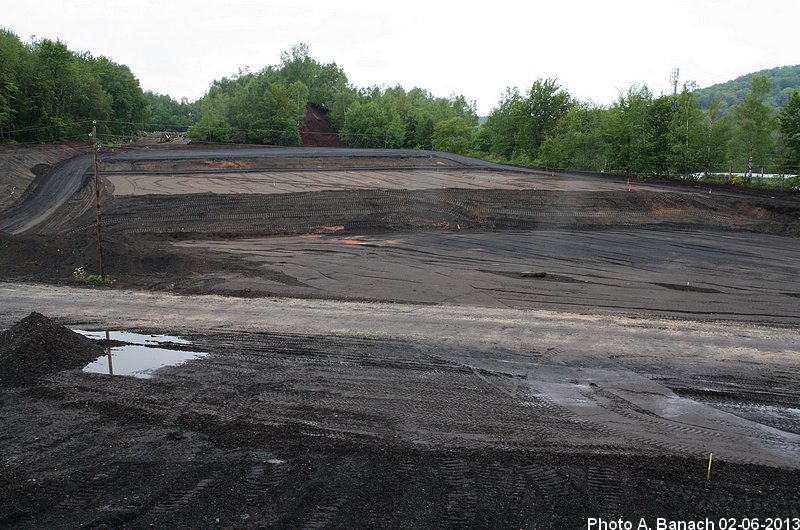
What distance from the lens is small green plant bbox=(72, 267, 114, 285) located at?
19202 millimetres

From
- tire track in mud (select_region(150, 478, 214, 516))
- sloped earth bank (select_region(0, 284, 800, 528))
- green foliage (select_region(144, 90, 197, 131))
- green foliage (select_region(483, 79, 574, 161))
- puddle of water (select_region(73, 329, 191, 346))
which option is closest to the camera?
tire track in mud (select_region(150, 478, 214, 516))

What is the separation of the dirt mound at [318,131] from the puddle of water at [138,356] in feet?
228

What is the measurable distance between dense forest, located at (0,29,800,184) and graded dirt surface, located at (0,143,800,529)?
1709 cm

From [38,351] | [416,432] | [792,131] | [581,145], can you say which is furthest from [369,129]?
[416,432]

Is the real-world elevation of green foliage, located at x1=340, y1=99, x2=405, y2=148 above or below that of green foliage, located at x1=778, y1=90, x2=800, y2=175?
above

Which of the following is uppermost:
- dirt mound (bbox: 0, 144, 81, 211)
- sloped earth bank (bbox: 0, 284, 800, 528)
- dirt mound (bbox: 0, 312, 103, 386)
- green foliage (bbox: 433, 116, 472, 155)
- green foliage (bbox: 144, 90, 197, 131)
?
green foliage (bbox: 144, 90, 197, 131)

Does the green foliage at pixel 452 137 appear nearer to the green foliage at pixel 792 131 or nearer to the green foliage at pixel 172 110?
the green foliage at pixel 792 131

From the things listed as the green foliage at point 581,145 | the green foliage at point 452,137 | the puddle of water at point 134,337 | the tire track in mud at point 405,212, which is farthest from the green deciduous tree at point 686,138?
the puddle of water at point 134,337

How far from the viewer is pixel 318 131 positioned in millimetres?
87000

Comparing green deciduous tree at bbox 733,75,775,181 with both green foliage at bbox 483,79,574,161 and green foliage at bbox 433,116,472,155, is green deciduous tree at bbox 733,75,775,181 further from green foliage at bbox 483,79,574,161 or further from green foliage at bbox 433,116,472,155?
green foliage at bbox 433,116,472,155

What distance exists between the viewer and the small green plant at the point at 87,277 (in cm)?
1920

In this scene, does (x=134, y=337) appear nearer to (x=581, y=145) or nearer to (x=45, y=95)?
(x=581, y=145)

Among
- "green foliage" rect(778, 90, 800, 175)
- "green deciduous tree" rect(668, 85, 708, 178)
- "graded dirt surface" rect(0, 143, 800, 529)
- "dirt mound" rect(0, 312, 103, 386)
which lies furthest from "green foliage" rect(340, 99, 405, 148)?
"dirt mound" rect(0, 312, 103, 386)

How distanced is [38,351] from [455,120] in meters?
72.2
